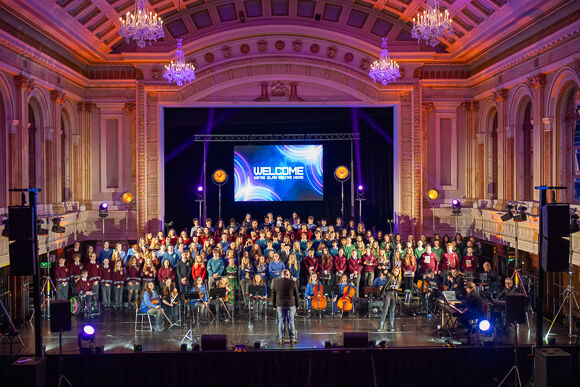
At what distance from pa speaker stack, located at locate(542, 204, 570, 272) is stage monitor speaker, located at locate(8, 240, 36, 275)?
844cm

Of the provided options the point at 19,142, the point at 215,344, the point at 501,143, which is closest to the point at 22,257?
the point at 215,344

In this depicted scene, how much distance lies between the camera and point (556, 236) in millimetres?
8773

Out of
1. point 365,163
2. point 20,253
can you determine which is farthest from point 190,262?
point 365,163

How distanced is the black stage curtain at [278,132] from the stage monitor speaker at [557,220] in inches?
470

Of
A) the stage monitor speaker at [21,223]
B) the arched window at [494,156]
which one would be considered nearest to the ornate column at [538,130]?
the arched window at [494,156]

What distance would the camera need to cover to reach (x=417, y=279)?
51.0 ft

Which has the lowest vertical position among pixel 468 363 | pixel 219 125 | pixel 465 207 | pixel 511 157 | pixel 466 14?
pixel 468 363

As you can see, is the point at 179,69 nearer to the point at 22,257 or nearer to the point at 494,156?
the point at 22,257

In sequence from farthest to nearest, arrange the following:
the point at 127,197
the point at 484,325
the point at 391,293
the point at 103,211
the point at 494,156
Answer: the point at 127,197
the point at 494,156
the point at 103,211
the point at 391,293
the point at 484,325

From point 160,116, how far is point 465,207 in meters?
11.5

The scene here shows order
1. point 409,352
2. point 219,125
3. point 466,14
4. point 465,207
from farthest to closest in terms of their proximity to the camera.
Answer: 1. point 219,125
2. point 465,207
3. point 466,14
4. point 409,352

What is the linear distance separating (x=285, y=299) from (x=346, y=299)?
9.32ft

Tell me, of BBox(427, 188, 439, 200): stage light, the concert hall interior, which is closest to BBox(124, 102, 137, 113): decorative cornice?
the concert hall interior

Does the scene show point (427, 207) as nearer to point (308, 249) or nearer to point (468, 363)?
point (308, 249)
